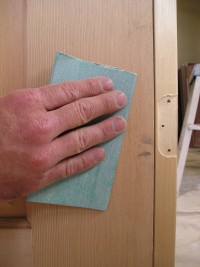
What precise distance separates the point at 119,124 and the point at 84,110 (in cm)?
5

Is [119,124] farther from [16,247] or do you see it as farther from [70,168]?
[16,247]

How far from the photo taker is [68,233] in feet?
1.02

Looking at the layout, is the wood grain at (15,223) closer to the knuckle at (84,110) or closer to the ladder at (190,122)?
the knuckle at (84,110)

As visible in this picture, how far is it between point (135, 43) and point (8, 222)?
282 mm

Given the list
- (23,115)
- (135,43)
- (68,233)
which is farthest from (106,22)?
(68,233)

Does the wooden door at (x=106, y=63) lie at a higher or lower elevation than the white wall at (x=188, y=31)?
lower

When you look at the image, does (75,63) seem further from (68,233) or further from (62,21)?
(68,233)

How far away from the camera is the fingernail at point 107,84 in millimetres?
286

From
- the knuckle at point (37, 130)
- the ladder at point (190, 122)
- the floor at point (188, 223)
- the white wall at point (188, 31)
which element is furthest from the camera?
the white wall at point (188, 31)

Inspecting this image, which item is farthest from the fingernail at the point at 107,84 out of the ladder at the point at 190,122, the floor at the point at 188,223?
the ladder at the point at 190,122

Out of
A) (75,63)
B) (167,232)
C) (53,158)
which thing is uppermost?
(75,63)

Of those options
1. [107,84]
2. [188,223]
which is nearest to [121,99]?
[107,84]

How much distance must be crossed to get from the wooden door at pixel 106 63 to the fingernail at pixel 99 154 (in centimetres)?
3

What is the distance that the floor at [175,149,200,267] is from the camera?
0.66 meters
